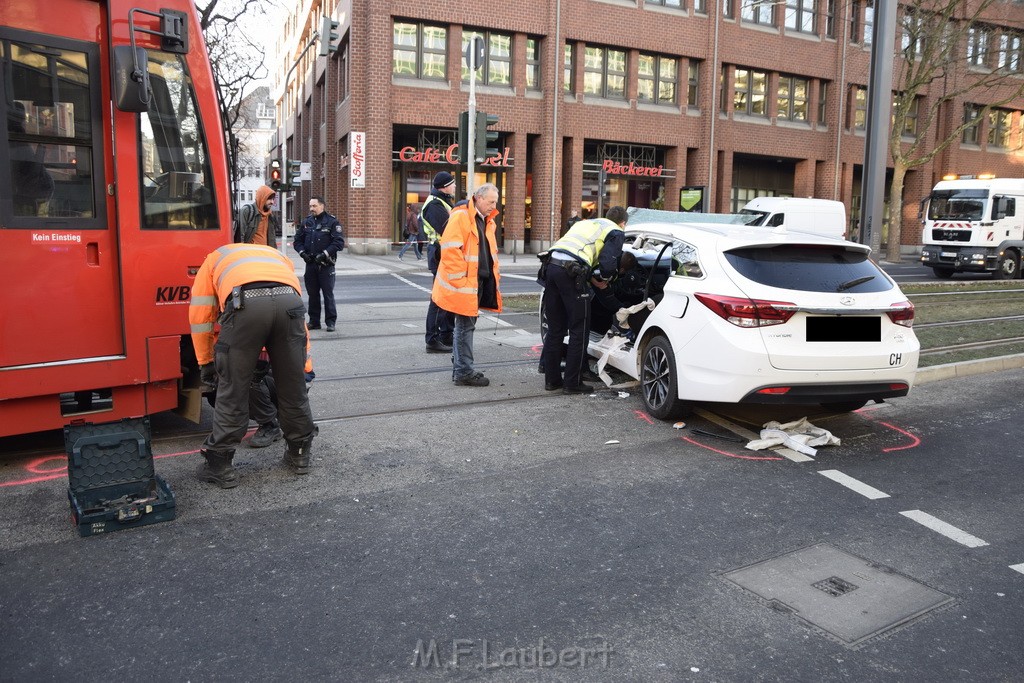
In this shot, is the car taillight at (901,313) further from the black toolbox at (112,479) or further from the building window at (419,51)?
the building window at (419,51)

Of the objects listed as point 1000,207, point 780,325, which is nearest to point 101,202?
point 780,325

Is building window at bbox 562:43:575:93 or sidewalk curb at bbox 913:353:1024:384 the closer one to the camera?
sidewalk curb at bbox 913:353:1024:384

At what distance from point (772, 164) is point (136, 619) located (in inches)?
1556

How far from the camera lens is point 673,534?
14.5ft

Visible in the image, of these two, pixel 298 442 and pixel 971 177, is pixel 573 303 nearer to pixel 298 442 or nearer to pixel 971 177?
pixel 298 442

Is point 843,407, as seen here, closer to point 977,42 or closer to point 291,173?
point 291,173

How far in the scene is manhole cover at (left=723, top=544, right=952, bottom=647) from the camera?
3.47 m

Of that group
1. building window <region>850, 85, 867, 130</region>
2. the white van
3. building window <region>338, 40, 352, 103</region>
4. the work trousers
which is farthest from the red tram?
building window <region>850, 85, 867, 130</region>

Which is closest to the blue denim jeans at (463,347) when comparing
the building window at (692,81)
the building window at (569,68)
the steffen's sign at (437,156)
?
the steffen's sign at (437,156)

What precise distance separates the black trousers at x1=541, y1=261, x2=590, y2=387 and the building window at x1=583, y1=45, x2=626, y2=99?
25.8m

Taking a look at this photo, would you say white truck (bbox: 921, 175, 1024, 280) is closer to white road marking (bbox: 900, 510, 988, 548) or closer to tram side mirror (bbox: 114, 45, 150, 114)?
white road marking (bbox: 900, 510, 988, 548)

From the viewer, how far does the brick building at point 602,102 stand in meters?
29.0

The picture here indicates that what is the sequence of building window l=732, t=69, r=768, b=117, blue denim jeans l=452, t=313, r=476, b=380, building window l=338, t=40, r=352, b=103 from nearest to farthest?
1. blue denim jeans l=452, t=313, r=476, b=380
2. building window l=338, t=40, r=352, b=103
3. building window l=732, t=69, r=768, b=117

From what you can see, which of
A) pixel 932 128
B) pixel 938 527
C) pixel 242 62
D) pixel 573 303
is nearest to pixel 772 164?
pixel 932 128
